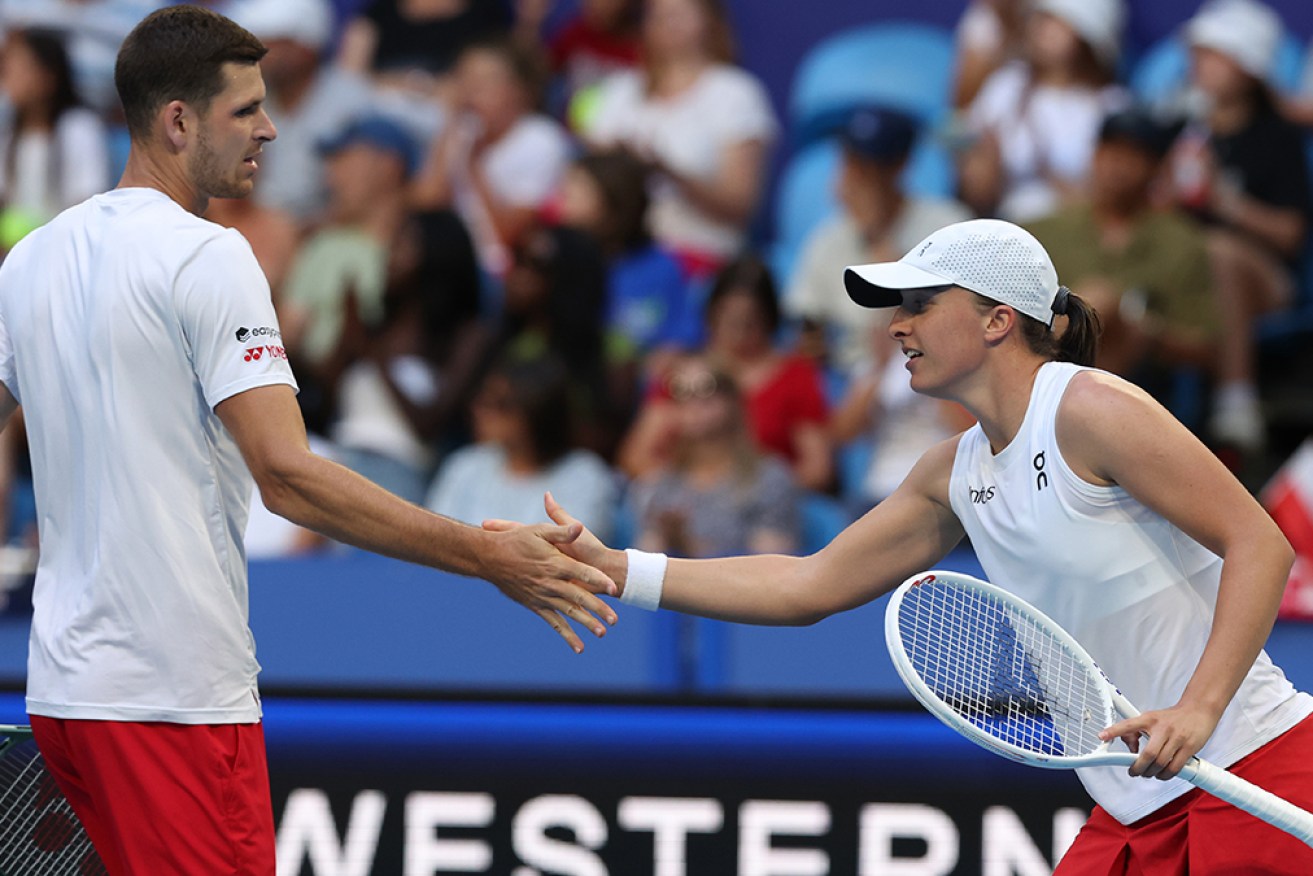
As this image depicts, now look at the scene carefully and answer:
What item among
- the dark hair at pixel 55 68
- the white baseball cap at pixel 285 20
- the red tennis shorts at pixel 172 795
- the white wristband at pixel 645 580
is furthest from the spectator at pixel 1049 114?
the red tennis shorts at pixel 172 795

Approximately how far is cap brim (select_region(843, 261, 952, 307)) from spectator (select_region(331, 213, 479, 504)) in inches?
151

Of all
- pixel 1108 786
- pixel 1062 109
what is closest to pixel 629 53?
pixel 1062 109

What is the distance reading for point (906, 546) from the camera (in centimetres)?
392

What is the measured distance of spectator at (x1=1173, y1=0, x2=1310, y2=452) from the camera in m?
7.41

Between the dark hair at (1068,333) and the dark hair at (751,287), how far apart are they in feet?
12.1

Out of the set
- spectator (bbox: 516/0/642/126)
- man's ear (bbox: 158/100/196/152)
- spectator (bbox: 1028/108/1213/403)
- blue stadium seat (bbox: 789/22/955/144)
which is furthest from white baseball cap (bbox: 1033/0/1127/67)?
man's ear (bbox: 158/100/196/152)

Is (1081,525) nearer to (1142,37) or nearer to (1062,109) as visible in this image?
(1062,109)

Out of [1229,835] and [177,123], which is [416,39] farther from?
[1229,835]

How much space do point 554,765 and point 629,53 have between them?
16.6 ft

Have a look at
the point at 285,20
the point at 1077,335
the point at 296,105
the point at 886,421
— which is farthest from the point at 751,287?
the point at 1077,335

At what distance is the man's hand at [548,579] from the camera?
3781mm

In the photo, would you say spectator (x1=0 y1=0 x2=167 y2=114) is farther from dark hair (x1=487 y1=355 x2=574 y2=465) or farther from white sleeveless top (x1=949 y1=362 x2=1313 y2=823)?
white sleeveless top (x1=949 y1=362 x2=1313 y2=823)

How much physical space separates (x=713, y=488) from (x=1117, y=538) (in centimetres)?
326

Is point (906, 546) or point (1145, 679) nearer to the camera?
point (1145, 679)
